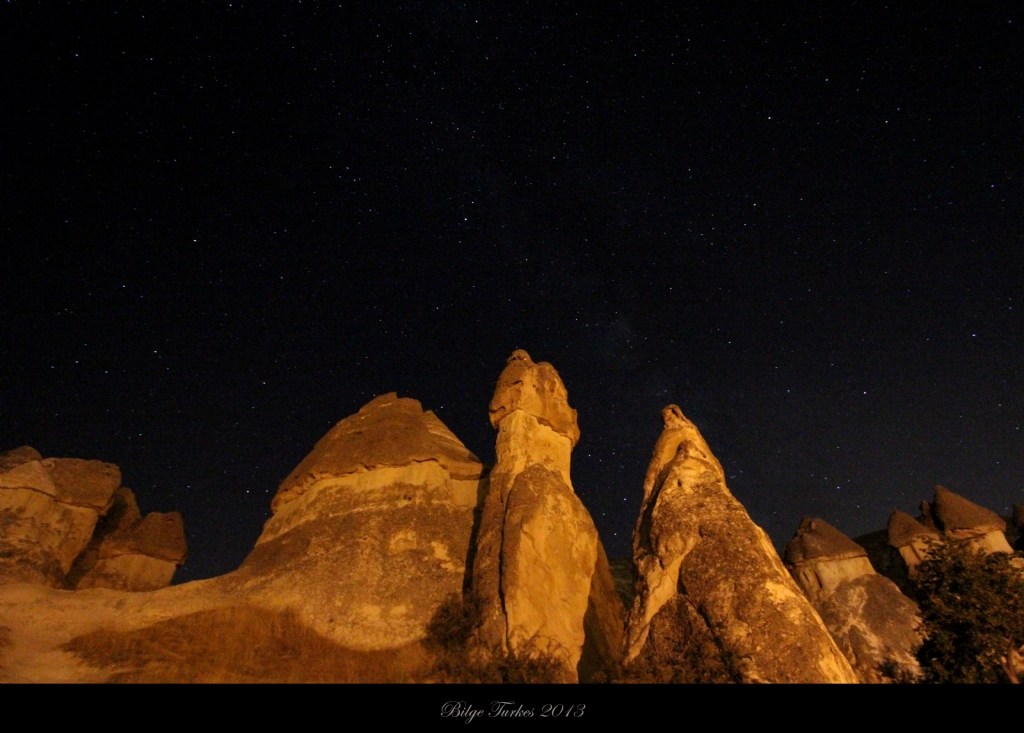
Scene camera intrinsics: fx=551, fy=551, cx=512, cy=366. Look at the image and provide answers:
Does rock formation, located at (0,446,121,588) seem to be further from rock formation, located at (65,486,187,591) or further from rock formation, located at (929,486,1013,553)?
rock formation, located at (929,486,1013,553)

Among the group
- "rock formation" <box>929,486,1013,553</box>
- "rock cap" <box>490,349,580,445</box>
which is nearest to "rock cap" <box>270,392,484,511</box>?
"rock cap" <box>490,349,580,445</box>

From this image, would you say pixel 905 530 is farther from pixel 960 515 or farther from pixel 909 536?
pixel 960 515

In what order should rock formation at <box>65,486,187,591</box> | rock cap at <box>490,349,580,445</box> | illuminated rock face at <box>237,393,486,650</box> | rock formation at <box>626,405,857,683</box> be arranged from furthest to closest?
rock formation at <box>65,486,187,591</box>, rock cap at <box>490,349,580,445</box>, illuminated rock face at <box>237,393,486,650</box>, rock formation at <box>626,405,857,683</box>

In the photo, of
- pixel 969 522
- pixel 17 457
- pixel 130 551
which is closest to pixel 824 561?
pixel 969 522

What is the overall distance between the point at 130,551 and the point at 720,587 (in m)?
24.2

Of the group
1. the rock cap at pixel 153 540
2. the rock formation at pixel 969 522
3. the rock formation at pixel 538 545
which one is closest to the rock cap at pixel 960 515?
the rock formation at pixel 969 522

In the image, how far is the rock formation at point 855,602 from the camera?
19922 mm

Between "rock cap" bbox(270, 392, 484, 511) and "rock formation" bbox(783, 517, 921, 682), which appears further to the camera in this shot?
"rock cap" bbox(270, 392, 484, 511)

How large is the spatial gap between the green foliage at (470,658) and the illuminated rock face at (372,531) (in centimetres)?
74

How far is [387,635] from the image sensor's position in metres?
14.9

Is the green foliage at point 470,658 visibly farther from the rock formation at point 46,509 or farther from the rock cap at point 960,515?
the rock cap at point 960,515

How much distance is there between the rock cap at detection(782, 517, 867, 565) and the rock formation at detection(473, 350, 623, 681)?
1169cm

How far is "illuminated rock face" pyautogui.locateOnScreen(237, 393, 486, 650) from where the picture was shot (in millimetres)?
15672

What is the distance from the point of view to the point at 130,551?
23578 millimetres
